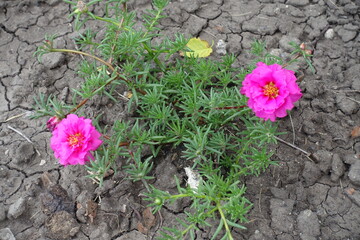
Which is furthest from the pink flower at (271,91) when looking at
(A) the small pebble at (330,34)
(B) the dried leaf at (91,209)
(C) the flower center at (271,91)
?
(A) the small pebble at (330,34)

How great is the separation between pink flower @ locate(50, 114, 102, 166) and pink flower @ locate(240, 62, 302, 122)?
1.19m

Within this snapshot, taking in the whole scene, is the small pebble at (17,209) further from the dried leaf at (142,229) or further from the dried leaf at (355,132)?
the dried leaf at (355,132)

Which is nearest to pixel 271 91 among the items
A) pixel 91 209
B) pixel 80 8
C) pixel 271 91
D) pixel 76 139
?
pixel 271 91

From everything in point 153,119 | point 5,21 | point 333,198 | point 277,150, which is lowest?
point 333,198

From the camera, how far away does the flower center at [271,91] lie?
2.69 m

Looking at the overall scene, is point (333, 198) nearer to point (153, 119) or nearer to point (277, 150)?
point (277, 150)

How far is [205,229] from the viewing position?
10.4ft

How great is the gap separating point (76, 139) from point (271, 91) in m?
1.42

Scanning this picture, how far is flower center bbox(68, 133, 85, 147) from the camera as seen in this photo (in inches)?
104

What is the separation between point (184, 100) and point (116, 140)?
810mm

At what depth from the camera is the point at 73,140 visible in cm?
266

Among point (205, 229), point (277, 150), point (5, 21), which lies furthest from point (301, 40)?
point (5, 21)

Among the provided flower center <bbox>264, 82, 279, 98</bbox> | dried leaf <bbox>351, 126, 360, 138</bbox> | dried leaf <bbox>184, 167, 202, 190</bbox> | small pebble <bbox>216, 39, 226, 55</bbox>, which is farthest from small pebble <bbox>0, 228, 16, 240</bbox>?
dried leaf <bbox>351, 126, 360, 138</bbox>

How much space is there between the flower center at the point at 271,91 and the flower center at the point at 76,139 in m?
1.35
